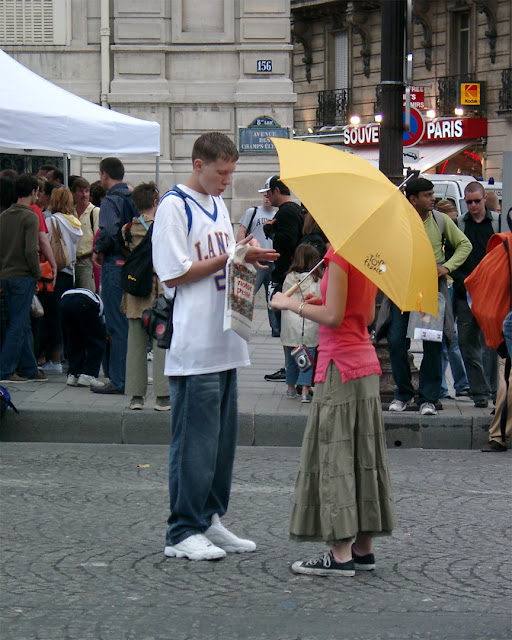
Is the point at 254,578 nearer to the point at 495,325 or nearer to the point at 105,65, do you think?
the point at 495,325

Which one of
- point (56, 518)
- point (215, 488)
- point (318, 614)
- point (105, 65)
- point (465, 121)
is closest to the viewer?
point (318, 614)

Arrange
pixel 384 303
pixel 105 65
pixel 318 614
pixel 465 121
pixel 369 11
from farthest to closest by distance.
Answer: pixel 369 11
pixel 465 121
pixel 105 65
pixel 384 303
pixel 318 614

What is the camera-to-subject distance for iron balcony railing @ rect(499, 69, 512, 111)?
32.9 metres

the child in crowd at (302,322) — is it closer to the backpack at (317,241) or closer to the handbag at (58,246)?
the backpack at (317,241)

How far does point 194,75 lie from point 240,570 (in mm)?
12889

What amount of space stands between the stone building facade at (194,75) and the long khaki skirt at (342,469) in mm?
12160

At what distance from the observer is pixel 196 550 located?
A: 5176 millimetres

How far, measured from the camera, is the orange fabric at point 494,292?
7438 mm

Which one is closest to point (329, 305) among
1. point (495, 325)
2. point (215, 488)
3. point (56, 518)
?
point (215, 488)

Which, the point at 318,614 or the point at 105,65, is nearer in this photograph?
the point at 318,614

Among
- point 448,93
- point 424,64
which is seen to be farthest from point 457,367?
point 424,64

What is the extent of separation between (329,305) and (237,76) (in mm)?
12744

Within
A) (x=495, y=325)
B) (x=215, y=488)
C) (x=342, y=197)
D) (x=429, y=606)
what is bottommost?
(x=429, y=606)

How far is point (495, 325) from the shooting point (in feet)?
24.5
